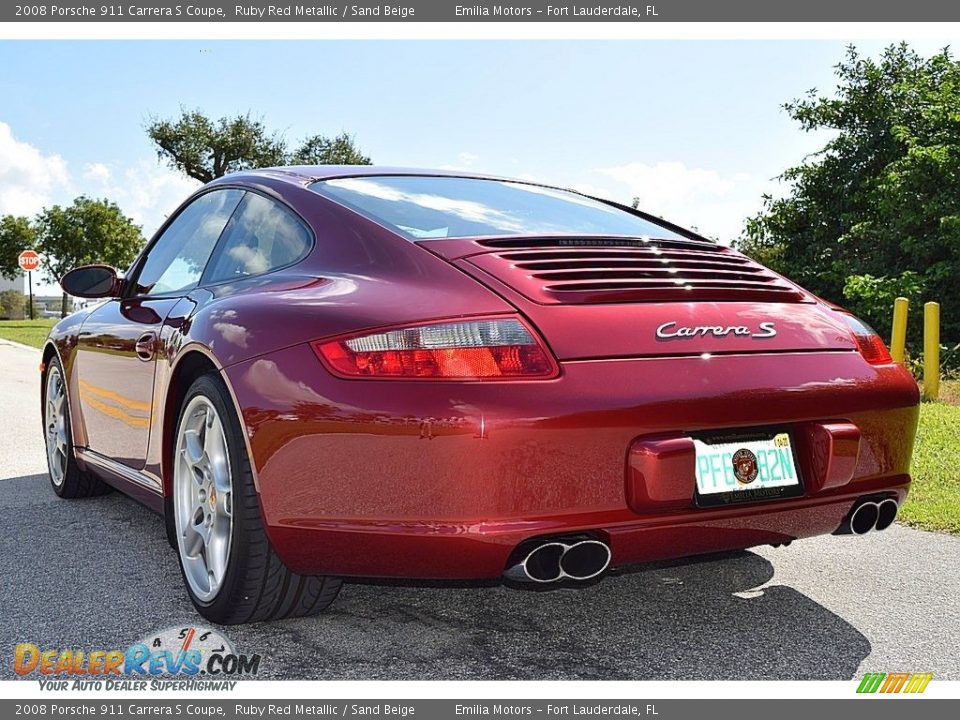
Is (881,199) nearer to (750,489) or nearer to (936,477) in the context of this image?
(936,477)

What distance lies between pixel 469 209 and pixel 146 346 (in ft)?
4.39

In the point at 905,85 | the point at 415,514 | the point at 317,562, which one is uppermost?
the point at 905,85

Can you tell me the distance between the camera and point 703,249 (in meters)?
3.57

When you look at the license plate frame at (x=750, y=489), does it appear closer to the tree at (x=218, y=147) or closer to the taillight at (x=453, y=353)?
the taillight at (x=453, y=353)

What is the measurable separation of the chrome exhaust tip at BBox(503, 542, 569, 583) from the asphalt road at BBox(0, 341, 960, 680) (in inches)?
12.5

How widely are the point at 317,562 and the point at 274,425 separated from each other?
0.39 m

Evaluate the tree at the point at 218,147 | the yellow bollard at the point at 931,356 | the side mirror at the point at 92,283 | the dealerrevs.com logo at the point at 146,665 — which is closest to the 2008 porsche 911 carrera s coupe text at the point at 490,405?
the dealerrevs.com logo at the point at 146,665

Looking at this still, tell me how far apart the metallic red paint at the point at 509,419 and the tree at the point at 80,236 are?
53951 mm

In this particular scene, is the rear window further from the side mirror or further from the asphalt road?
the side mirror

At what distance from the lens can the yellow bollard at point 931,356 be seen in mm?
10086

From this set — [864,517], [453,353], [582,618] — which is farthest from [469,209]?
[864,517]

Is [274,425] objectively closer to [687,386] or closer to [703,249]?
[687,386]

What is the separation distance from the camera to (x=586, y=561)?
8.64 ft

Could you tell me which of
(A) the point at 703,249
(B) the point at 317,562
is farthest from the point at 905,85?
(B) the point at 317,562
